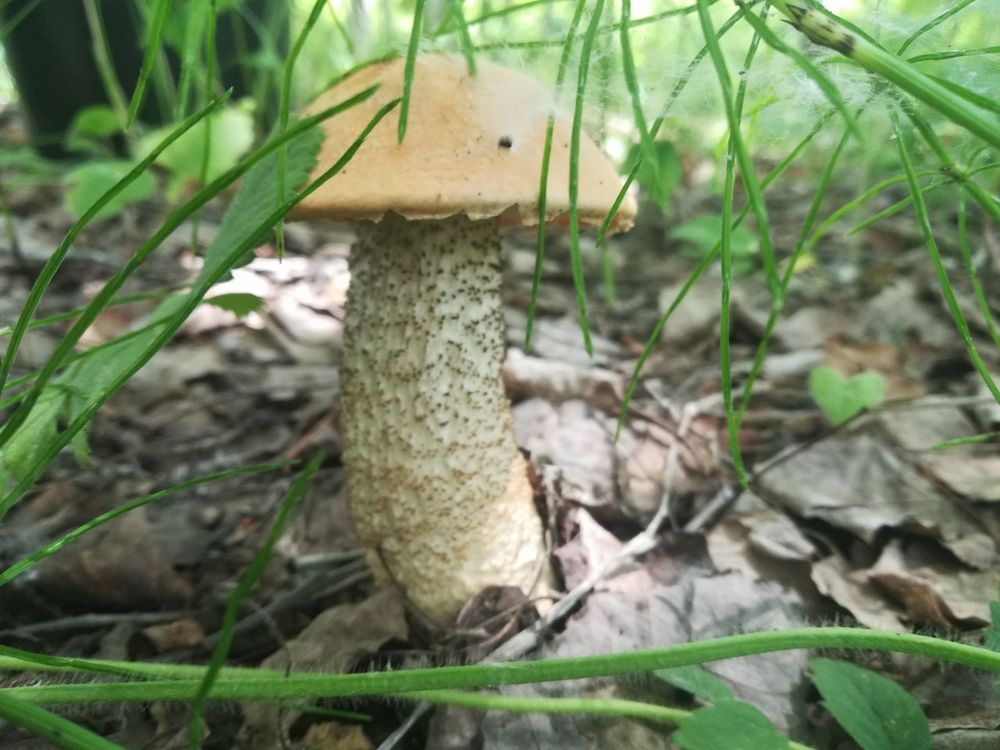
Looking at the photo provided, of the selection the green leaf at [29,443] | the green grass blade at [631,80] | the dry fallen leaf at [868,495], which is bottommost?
the dry fallen leaf at [868,495]

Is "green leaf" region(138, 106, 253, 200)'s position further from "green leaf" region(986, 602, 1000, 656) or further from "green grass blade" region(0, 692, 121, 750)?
"green leaf" region(986, 602, 1000, 656)

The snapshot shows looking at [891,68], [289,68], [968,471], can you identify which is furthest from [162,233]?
[968,471]

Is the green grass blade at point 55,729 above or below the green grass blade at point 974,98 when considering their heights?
below

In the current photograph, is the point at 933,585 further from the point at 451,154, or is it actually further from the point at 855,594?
the point at 451,154

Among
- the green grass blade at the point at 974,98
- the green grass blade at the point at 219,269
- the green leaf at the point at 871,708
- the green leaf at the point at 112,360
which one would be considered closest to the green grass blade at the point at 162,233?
the green grass blade at the point at 219,269

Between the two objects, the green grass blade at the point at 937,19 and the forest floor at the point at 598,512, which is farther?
the forest floor at the point at 598,512

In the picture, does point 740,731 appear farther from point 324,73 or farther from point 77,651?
point 324,73

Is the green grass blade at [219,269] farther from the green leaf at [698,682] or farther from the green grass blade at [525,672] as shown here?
the green leaf at [698,682]
